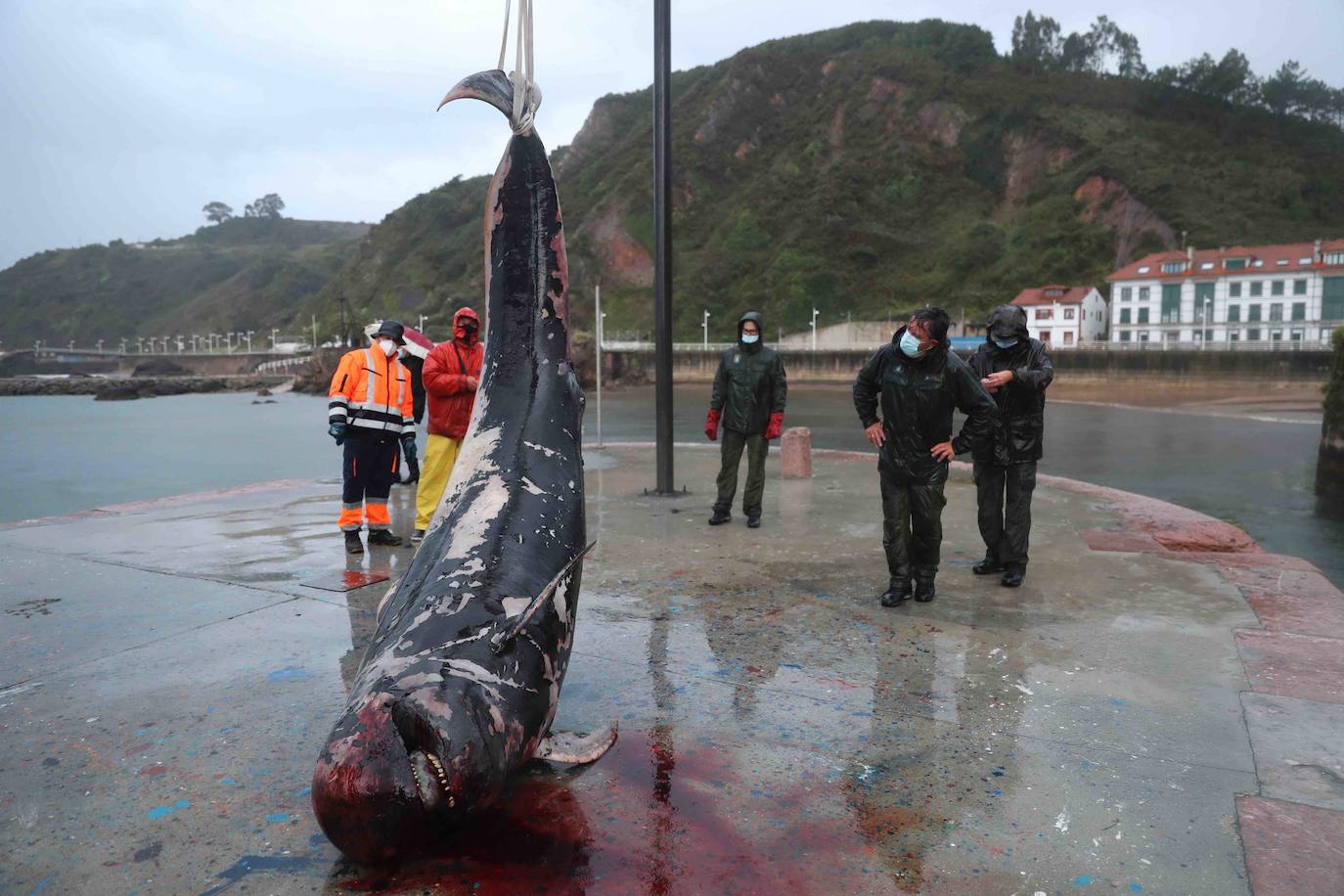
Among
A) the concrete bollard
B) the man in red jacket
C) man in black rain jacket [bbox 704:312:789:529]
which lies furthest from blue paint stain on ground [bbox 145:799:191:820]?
the concrete bollard

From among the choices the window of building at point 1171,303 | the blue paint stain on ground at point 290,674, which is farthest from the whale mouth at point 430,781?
the window of building at point 1171,303

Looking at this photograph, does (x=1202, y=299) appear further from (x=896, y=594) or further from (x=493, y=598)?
(x=493, y=598)

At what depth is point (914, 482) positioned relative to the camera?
558cm

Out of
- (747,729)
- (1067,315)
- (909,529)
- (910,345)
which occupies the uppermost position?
(1067,315)

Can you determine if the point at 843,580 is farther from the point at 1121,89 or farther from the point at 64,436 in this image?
the point at 1121,89

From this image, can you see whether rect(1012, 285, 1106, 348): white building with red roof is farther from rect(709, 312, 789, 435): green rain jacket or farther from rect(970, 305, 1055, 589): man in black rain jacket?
rect(970, 305, 1055, 589): man in black rain jacket

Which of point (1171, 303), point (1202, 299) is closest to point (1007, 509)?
point (1202, 299)

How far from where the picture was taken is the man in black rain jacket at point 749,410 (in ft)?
26.6

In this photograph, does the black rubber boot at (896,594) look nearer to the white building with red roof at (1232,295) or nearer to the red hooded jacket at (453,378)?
the red hooded jacket at (453,378)

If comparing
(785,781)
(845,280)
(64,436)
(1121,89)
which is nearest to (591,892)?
(785,781)

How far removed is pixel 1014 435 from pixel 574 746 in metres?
4.22

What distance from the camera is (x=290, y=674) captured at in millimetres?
4320

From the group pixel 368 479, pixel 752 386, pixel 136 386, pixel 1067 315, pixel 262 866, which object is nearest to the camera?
pixel 262 866

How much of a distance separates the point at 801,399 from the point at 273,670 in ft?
166
